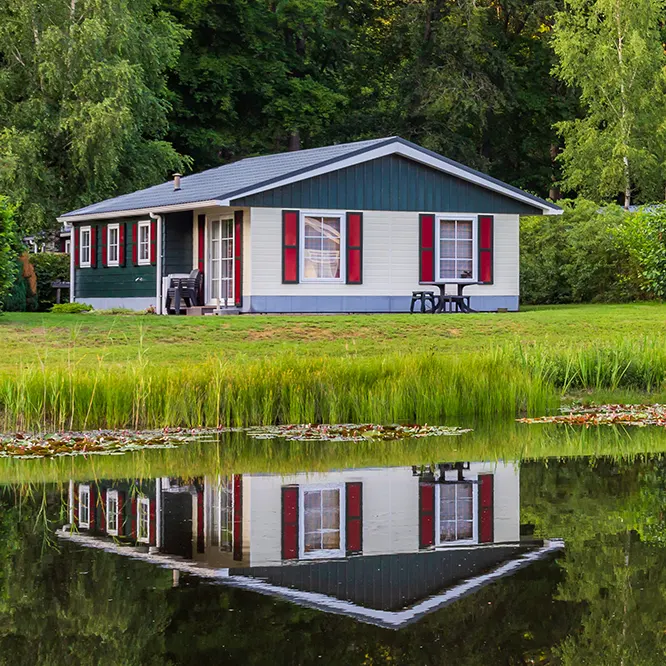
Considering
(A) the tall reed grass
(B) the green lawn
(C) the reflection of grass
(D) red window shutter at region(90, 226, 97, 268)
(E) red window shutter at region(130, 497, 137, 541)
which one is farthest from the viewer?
(D) red window shutter at region(90, 226, 97, 268)

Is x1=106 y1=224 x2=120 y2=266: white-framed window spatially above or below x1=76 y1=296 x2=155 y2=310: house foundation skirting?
above

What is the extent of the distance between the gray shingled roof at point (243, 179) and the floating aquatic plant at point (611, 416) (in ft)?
49.7

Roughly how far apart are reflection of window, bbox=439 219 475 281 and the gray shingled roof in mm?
1289

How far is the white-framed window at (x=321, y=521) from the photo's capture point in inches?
353

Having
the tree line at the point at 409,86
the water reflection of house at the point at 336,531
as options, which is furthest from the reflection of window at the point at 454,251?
the water reflection of house at the point at 336,531

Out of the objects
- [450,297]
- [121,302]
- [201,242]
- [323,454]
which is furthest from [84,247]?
[323,454]

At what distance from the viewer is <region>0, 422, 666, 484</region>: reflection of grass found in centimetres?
1249

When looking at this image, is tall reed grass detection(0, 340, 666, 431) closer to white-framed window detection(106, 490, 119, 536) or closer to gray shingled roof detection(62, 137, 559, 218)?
white-framed window detection(106, 490, 119, 536)

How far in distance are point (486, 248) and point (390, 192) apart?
268 cm

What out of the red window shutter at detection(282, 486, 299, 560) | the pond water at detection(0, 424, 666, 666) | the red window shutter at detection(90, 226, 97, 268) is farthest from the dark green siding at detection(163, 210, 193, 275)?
the red window shutter at detection(282, 486, 299, 560)

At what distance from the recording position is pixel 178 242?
113ft

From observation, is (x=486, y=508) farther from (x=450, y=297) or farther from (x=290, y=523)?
(x=450, y=297)

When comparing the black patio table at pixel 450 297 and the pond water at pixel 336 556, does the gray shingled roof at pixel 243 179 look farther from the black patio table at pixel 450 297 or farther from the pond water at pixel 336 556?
the pond water at pixel 336 556

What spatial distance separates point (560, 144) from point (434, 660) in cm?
5518
